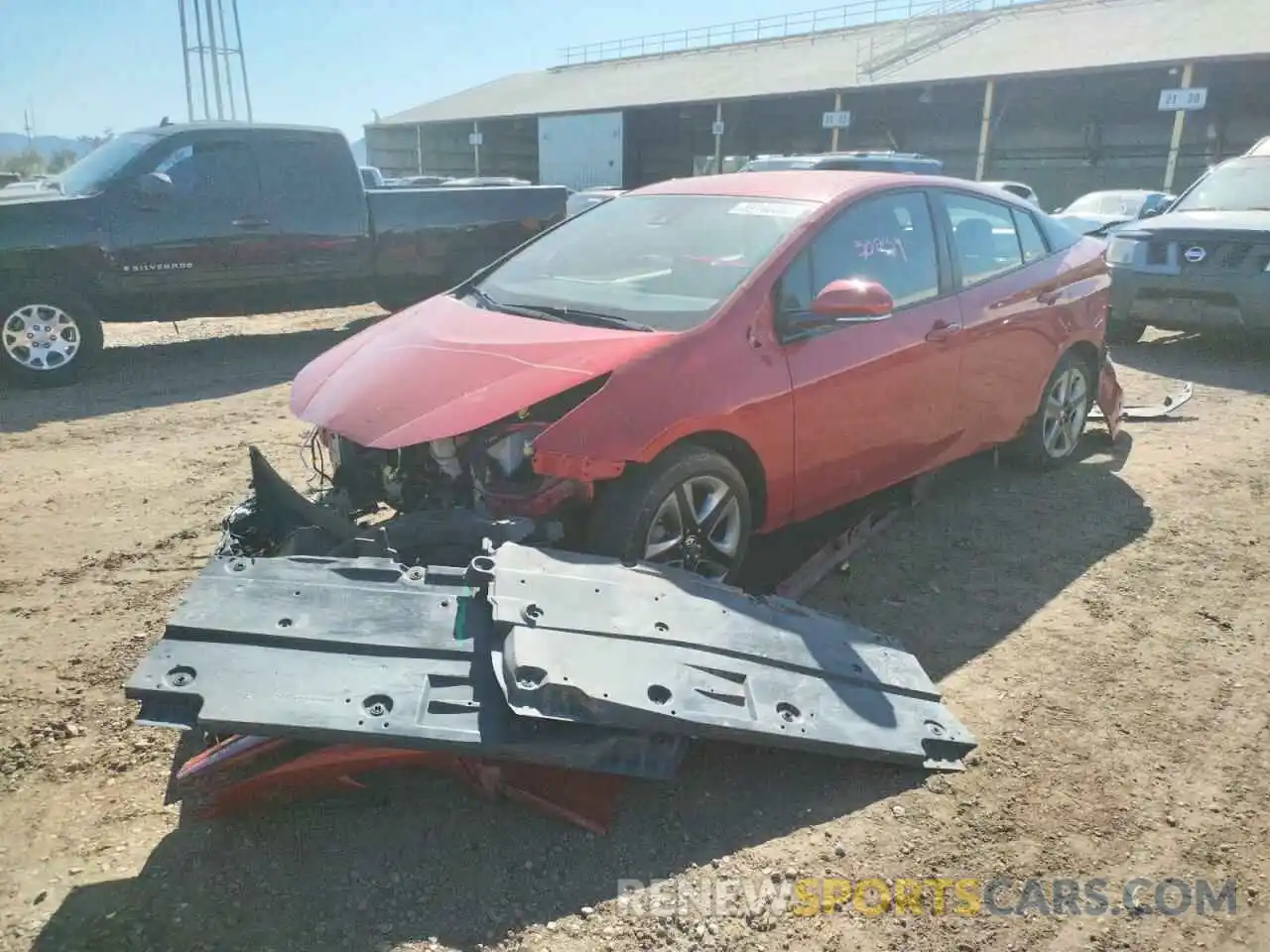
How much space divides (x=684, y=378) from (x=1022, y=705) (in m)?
1.58

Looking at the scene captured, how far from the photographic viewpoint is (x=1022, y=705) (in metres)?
3.30

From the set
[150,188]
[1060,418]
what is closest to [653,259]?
[1060,418]

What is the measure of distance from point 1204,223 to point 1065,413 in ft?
14.9

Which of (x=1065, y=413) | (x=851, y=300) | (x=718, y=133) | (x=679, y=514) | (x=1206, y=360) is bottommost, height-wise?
(x=1206, y=360)

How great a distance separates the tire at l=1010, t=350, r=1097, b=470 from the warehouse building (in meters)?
20.8

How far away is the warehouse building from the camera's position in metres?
25.2

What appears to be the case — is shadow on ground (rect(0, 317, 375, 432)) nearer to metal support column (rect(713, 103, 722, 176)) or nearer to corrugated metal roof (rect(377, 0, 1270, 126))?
corrugated metal roof (rect(377, 0, 1270, 126))

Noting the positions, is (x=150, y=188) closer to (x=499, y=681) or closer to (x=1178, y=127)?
(x=499, y=681)

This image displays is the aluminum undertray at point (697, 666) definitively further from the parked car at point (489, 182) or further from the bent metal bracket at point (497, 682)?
the parked car at point (489, 182)

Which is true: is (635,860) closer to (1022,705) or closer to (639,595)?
(639,595)

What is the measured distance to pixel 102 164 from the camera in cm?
838

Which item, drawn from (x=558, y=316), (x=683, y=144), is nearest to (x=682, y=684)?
(x=558, y=316)

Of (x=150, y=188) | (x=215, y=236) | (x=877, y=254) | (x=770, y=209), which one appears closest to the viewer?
(x=770, y=209)

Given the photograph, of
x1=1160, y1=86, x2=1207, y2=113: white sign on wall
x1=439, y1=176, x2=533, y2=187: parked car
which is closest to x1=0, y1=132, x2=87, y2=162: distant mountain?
x1=439, y1=176, x2=533, y2=187: parked car
